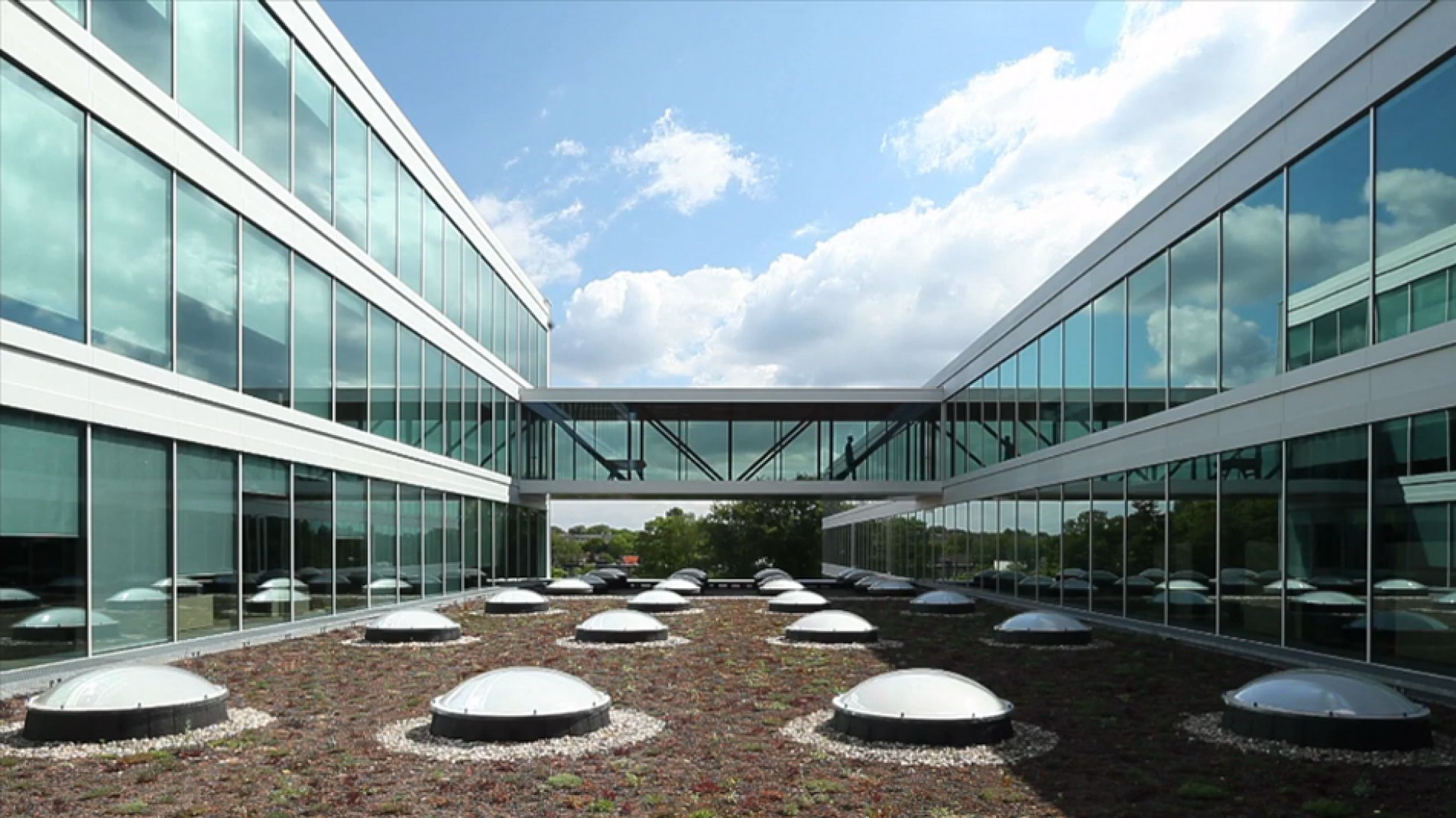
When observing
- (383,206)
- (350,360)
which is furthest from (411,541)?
(383,206)

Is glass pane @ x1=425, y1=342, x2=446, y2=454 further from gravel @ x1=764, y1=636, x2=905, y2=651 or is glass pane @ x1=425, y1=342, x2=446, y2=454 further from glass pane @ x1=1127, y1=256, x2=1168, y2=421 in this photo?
glass pane @ x1=1127, y1=256, x2=1168, y2=421

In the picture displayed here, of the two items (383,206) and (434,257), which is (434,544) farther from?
(383,206)

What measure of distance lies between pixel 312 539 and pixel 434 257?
12296 millimetres

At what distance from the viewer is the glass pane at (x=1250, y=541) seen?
18219 mm

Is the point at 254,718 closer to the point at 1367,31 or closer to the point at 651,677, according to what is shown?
the point at 651,677

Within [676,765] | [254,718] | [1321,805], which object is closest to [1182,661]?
[1321,805]

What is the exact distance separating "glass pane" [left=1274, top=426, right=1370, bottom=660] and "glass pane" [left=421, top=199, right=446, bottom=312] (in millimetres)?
23502

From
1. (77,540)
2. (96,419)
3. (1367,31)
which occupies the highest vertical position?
(1367,31)

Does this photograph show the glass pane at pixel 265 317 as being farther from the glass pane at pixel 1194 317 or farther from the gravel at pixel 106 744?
the glass pane at pixel 1194 317

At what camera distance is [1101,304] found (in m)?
27.4

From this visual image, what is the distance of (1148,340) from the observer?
79.4 ft

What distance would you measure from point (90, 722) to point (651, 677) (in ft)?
23.7

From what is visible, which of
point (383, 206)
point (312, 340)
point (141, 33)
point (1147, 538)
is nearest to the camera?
point (141, 33)

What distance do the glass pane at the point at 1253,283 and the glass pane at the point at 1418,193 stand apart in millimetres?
2891
